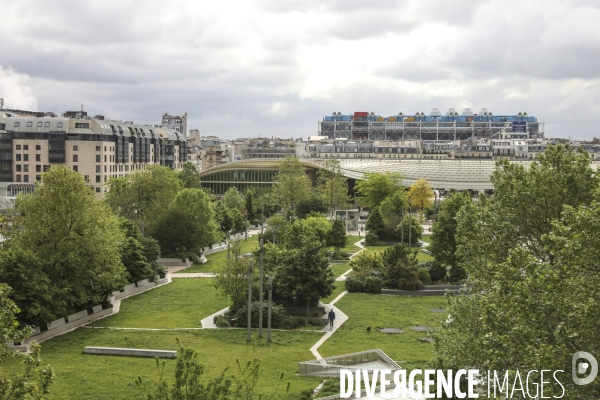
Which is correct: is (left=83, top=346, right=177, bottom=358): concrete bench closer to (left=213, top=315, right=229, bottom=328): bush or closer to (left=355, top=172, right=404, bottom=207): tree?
(left=213, top=315, right=229, bottom=328): bush

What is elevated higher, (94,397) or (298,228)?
(298,228)

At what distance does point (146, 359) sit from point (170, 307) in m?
10.4

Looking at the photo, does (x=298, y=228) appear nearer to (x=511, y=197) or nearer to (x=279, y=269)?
(x=279, y=269)

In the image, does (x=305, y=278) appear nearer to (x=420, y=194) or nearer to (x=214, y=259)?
(x=214, y=259)

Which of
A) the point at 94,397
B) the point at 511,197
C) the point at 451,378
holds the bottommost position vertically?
the point at 94,397

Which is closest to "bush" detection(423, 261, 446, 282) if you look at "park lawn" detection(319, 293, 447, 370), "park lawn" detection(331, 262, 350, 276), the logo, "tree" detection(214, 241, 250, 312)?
"park lawn" detection(319, 293, 447, 370)

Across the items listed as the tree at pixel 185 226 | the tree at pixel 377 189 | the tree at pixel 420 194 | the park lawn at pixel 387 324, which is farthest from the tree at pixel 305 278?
the tree at pixel 420 194

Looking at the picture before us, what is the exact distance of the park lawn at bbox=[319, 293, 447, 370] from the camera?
95.3 feet

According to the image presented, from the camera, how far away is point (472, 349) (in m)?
19.2

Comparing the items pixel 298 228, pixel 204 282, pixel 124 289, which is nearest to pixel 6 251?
pixel 124 289

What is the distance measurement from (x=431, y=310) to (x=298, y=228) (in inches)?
474

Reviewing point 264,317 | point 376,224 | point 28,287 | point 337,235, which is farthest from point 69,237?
point 376,224

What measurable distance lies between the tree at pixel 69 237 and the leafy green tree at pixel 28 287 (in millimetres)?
1953

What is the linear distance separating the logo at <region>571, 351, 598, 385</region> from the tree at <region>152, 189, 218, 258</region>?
41.9m
